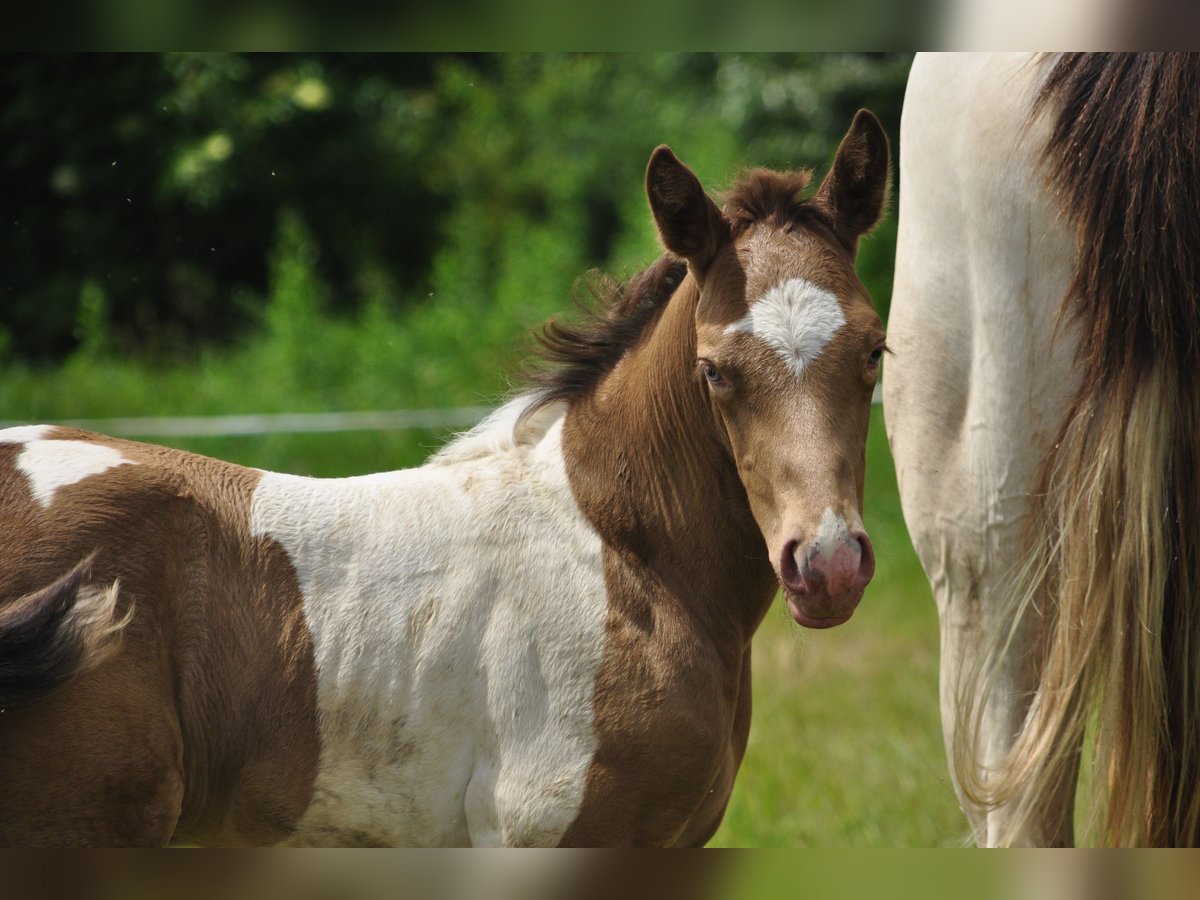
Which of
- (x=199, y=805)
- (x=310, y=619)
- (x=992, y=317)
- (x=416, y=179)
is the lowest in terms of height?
(x=199, y=805)

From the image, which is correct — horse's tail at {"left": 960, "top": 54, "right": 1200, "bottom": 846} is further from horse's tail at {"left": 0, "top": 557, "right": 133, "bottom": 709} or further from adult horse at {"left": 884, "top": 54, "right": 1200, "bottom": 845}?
horse's tail at {"left": 0, "top": 557, "right": 133, "bottom": 709}

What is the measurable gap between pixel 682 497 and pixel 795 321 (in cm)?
47

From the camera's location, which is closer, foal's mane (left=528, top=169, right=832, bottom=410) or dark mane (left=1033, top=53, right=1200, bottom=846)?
dark mane (left=1033, top=53, right=1200, bottom=846)

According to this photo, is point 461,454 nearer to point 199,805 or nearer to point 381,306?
point 199,805

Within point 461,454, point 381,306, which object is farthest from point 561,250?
point 461,454

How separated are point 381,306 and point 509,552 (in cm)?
750

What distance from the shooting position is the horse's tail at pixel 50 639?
196 centimetres

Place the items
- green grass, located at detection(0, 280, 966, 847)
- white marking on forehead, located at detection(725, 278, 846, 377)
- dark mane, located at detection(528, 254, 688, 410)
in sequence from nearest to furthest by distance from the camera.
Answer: white marking on forehead, located at detection(725, 278, 846, 377) < dark mane, located at detection(528, 254, 688, 410) < green grass, located at detection(0, 280, 966, 847)

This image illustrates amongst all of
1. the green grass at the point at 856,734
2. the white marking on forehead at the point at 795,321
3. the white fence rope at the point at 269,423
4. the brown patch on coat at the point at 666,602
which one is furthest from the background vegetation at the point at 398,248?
the white marking on forehead at the point at 795,321

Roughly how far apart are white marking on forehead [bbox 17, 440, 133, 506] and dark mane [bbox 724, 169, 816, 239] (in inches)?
48.8

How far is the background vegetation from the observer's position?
16.5ft

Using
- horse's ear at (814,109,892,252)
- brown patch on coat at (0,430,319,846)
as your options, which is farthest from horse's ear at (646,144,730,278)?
brown patch on coat at (0,430,319,846)

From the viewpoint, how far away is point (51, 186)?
6.84 m

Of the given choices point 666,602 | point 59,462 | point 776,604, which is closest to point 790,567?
point 666,602
